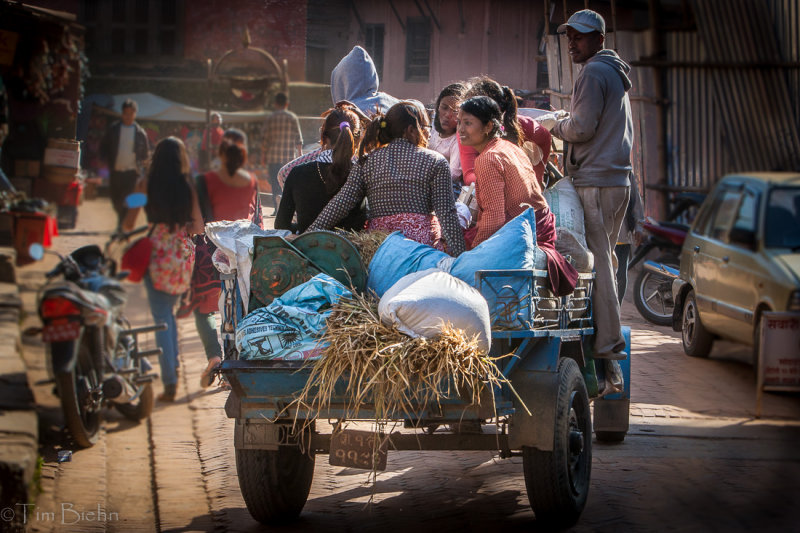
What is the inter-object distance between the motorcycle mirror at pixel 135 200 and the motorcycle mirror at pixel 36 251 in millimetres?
455

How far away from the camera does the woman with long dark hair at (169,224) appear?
16.4ft

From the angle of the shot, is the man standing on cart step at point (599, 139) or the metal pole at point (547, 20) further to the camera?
the metal pole at point (547, 20)

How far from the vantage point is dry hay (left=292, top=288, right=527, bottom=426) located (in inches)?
136

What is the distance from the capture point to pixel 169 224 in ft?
17.0

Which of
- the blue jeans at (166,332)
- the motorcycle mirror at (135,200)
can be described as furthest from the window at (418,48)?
the motorcycle mirror at (135,200)

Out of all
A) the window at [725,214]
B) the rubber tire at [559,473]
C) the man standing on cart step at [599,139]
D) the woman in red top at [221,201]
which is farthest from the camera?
the window at [725,214]

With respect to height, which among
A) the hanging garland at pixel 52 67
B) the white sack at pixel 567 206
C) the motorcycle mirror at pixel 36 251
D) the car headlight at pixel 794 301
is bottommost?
the car headlight at pixel 794 301

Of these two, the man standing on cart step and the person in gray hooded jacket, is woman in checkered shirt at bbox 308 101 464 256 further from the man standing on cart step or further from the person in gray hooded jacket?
the person in gray hooded jacket

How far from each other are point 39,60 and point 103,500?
213 centimetres

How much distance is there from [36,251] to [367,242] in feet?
5.35

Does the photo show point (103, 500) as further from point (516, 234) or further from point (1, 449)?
point (516, 234)

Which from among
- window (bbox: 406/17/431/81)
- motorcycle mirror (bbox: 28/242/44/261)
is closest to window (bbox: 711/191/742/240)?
window (bbox: 406/17/431/81)

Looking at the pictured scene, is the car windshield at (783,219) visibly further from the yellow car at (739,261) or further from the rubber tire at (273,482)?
the rubber tire at (273,482)

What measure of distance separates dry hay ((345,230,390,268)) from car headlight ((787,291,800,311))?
11.2 feet
